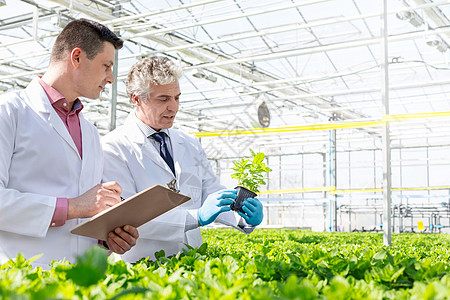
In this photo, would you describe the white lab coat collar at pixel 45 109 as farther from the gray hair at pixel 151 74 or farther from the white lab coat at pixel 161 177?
the gray hair at pixel 151 74

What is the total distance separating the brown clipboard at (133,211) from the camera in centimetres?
171

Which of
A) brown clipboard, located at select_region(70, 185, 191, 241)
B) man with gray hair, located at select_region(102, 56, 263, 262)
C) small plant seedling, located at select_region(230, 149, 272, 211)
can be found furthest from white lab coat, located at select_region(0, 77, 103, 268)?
small plant seedling, located at select_region(230, 149, 272, 211)

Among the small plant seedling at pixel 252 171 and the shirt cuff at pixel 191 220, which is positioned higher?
the small plant seedling at pixel 252 171

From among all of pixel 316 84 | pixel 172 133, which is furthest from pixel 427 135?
pixel 172 133

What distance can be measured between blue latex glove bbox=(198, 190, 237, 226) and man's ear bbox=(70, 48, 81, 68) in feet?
2.83

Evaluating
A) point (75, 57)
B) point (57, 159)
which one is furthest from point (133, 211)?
point (75, 57)

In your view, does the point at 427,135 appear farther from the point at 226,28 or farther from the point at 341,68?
the point at 226,28

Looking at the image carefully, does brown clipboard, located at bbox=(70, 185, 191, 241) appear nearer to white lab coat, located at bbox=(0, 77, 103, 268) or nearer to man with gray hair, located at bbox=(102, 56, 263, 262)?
white lab coat, located at bbox=(0, 77, 103, 268)

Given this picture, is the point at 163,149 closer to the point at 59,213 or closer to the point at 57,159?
the point at 57,159

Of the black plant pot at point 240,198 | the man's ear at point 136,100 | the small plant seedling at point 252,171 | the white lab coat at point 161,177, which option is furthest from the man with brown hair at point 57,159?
the small plant seedling at point 252,171

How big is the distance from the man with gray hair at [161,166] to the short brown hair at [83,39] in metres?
0.36

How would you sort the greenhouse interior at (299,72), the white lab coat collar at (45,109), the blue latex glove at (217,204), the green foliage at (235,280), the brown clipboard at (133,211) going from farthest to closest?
the greenhouse interior at (299,72), the blue latex glove at (217,204), the white lab coat collar at (45,109), the brown clipboard at (133,211), the green foliage at (235,280)

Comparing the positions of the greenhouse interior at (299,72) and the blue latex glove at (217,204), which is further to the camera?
the greenhouse interior at (299,72)

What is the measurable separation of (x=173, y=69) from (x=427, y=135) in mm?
16097
